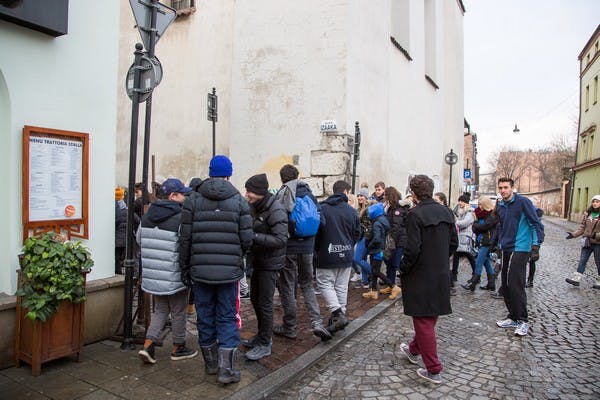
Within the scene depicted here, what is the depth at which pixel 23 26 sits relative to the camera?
13.2 feet

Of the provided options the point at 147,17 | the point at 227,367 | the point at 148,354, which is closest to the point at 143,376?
the point at 148,354

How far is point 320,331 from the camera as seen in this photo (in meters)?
4.79

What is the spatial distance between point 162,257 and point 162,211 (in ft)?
1.31

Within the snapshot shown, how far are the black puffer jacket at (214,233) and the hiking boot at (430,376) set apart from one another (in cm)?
190

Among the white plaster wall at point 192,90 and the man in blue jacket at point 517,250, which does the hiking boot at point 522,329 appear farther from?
the white plaster wall at point 192,90

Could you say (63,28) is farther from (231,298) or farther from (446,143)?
(446,143)

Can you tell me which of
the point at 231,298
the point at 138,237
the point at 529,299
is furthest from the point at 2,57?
the point at 529,299

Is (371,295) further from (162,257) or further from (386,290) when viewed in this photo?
(162,257)

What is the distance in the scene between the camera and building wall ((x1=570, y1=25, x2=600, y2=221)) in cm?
2953

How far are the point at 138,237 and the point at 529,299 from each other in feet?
20.7

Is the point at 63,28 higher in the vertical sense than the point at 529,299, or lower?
higher

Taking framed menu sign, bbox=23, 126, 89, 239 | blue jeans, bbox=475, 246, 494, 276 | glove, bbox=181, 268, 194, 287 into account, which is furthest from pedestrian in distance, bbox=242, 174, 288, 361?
blue jeans, bbox=475, 246, 494, 276

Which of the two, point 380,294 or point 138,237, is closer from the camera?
point 138,237

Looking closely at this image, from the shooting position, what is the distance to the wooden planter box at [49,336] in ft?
12.3
